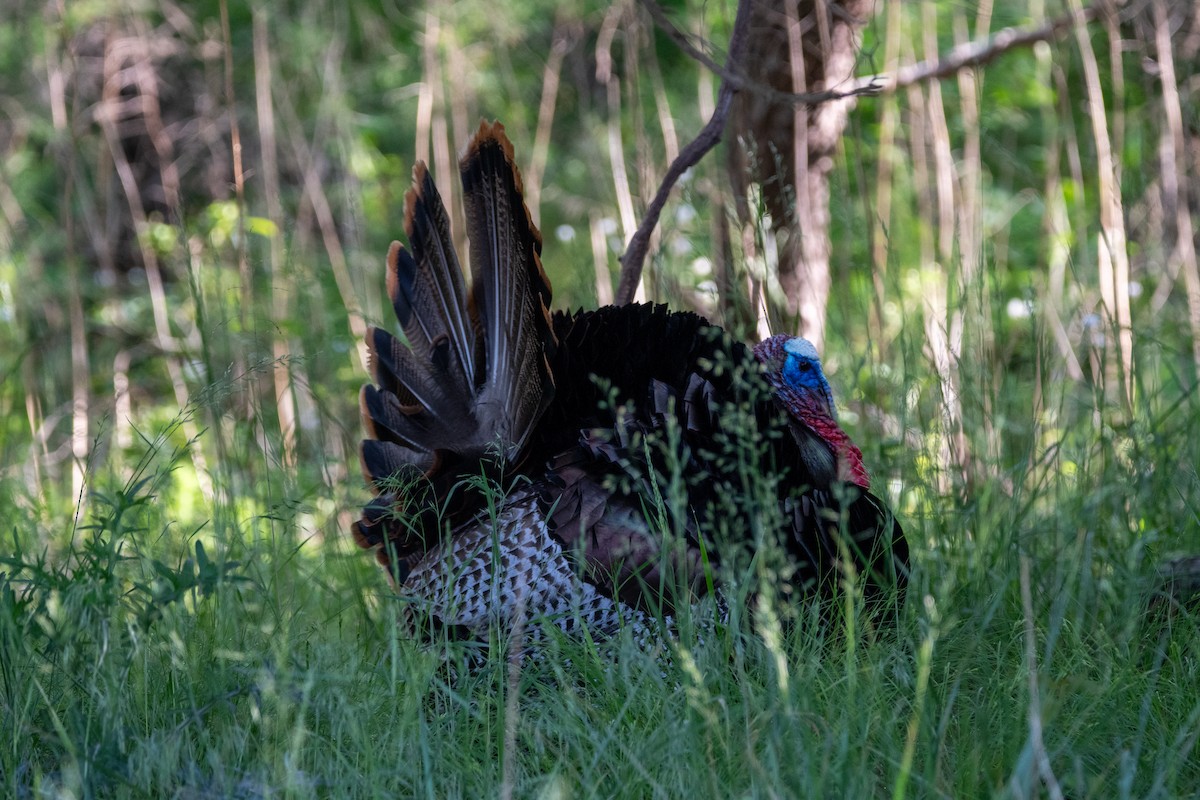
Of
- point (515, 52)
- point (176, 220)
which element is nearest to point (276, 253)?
point (176, 220)

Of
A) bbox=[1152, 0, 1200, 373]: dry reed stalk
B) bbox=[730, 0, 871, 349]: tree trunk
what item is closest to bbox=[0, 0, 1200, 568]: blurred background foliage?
bbox=[1152, 0, 1200, 373]: dry reed stalk

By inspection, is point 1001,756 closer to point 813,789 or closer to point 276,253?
point 813,789

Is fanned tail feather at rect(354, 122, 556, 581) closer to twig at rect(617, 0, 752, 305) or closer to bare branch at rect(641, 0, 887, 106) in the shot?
twig at rect(617, 0, 752, 305)

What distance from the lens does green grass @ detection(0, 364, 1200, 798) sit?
1.71 m

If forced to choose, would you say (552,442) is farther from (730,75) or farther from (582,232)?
(582,232)

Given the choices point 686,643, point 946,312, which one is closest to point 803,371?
point 946,312

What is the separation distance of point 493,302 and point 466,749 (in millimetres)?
1208

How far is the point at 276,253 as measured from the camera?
4848mm

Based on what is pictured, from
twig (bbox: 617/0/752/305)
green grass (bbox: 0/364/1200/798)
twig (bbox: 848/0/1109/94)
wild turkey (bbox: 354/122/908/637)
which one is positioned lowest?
green grass (bbox: 0/364/1200/798)

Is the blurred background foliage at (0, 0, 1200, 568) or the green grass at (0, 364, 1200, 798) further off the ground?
the blurred background foliage at (0, 0, 1200, 568)

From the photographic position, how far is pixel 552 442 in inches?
110

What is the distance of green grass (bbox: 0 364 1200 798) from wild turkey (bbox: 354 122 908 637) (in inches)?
6.7

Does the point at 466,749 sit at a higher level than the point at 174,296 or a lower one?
lower

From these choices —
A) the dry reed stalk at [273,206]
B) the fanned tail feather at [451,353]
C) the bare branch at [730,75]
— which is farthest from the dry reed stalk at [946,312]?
the dry reed stalk at [273,206]
